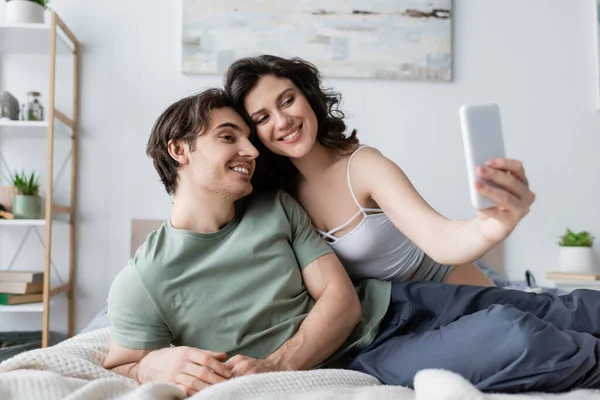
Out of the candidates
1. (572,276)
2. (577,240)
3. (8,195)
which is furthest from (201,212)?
(577,240)

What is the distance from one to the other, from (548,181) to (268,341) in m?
2.40

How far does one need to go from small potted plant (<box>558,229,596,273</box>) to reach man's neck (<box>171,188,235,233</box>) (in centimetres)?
221

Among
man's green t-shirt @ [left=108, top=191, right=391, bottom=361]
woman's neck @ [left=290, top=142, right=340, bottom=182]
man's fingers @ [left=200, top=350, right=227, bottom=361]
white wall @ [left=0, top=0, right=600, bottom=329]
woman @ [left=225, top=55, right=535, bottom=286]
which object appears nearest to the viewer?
man's fingers @ [left=200, top=350, right=227, bottom=361]

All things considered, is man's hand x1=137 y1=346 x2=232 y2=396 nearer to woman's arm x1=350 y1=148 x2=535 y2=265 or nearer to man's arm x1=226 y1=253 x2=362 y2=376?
man's arm x1=226 y1=253 x2=362 y2=376

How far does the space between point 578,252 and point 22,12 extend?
Result: 2.78m

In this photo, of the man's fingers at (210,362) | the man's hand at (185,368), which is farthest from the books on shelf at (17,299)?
the man's fingers at (210,362)

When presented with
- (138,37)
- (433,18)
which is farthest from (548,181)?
(138,37)

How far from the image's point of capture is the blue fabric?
37.7 inches

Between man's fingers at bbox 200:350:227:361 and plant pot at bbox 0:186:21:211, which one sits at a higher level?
plant pot at bbox 0:186:21:211

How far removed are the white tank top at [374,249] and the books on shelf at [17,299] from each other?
1664 mm

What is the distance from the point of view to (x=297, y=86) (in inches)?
60.4

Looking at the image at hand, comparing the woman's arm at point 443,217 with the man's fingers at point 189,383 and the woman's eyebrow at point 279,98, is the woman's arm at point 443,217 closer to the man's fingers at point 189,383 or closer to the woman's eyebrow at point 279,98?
the woman's eyebrow at point 279,98

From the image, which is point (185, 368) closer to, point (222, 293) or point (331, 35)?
point (222, 293)

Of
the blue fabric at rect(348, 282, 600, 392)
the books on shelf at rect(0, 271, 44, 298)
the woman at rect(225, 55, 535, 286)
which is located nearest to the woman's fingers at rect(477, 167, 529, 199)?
the blue fabric at rect(348, 282, 600, 392)
